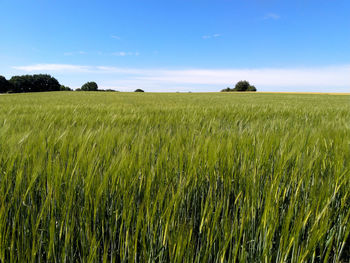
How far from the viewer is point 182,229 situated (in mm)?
490

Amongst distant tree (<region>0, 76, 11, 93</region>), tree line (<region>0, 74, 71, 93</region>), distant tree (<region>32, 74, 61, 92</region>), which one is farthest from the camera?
distant tree (<region>32, 74, 61, 92</region>)

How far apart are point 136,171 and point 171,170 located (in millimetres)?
131

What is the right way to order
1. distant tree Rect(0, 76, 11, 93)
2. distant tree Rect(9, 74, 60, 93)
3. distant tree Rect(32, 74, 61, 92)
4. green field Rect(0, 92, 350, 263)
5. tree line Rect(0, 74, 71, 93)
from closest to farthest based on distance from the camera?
green field Rect(0, 92, 350, 263)
distant tree Rect(0, 76, 11, 93)
tree line Rect(0, 74, 71, 93)
distant tree Rect(9, 74, 60, 93)
distant tree Rect(32, 74, 61, 92)

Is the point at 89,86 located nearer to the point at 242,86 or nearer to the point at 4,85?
the point at 4,85

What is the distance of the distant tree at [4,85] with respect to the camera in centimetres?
5450

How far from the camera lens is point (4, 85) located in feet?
181

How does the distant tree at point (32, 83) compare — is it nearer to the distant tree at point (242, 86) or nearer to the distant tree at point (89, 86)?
the distant tree at point (89, 86)

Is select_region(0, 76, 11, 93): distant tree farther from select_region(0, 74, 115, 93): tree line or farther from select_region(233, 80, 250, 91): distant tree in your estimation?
select_region(233, 80, 250, 91): distant tree

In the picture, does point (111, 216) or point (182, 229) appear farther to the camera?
point (111, 216)

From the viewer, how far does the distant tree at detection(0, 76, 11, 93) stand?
2146 inches

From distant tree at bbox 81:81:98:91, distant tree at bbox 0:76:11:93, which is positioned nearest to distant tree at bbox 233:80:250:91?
distant tree at bbox 81:81:98:91

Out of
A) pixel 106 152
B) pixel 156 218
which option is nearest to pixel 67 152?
pixel 106 152

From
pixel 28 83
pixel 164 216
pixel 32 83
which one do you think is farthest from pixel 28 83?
pixel 164 216

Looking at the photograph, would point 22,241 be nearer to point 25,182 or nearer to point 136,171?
point 25,182
